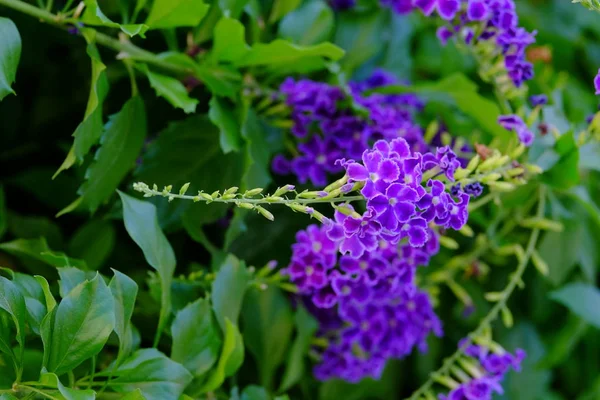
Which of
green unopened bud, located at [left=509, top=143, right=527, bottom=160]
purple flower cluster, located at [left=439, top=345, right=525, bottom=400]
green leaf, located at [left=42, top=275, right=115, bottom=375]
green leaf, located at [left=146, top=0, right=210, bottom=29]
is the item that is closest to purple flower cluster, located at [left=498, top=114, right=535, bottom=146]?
green unopened bud, located at [left=509, top=143, right=527, bottom=160]

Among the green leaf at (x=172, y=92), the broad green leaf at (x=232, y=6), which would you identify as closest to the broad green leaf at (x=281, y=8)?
the broad green leaf at (x=232, y=6)

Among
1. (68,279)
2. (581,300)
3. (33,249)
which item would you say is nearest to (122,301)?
(68,279)

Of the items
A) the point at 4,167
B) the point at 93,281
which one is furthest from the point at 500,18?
the point at 4,167

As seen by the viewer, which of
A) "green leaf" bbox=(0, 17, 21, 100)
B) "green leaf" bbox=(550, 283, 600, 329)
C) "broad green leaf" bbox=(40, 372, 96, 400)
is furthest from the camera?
"green leaf" bbox=(550, 283, 600, 329)

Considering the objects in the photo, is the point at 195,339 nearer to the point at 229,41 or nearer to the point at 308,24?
the point at 229,41

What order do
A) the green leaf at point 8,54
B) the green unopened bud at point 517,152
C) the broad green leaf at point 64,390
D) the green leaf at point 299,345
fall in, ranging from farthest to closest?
the green leaf at point 299,345
the green unopened bud at point 517,152
the green leaf at point 8,54
the broad green leaf at point 64,390

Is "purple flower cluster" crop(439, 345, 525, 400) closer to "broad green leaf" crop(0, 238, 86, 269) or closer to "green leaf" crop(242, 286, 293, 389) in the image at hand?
"green leaf" crop(242, 286, 293, 389)

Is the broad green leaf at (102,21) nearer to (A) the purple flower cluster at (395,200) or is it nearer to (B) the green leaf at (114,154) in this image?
(B) the green leaf at (114,154)
